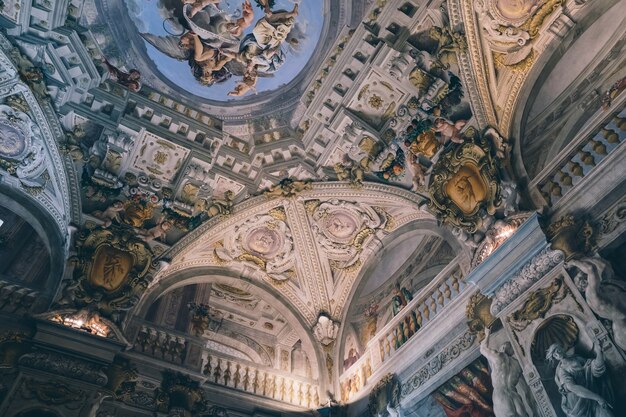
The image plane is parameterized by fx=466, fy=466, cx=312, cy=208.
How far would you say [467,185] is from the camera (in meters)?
8.86

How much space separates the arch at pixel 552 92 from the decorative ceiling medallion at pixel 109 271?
813 centimetres

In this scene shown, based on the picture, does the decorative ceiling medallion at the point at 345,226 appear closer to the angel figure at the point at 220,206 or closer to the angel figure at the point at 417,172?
the angel figure at the point at 417,172

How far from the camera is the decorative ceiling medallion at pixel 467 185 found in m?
8.38

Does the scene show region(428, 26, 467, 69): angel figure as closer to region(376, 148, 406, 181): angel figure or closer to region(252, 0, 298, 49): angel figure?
region(376, 148, 406, 181): angel figure

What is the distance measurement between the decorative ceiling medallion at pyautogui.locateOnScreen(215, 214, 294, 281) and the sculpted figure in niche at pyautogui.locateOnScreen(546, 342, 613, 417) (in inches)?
302

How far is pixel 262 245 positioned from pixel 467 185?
5.88 m

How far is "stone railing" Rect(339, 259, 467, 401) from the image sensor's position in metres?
9.23

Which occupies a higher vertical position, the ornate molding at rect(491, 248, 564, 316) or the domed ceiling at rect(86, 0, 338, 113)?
the domed ceiling at rect(86, 0, 338, 113)

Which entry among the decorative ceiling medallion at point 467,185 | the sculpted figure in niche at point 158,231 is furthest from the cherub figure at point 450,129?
the sculpted figure in niche at point 158,231

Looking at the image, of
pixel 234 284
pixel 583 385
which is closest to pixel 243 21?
pixel 234 284

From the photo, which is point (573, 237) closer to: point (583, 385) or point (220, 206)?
point (583, 385)

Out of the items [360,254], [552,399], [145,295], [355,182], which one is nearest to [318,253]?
[360,254]

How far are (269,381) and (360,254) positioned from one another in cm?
401

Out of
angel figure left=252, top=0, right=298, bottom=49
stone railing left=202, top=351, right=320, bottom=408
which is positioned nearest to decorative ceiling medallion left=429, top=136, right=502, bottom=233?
angel figure left=252, top=0, right=298, bottom=49
